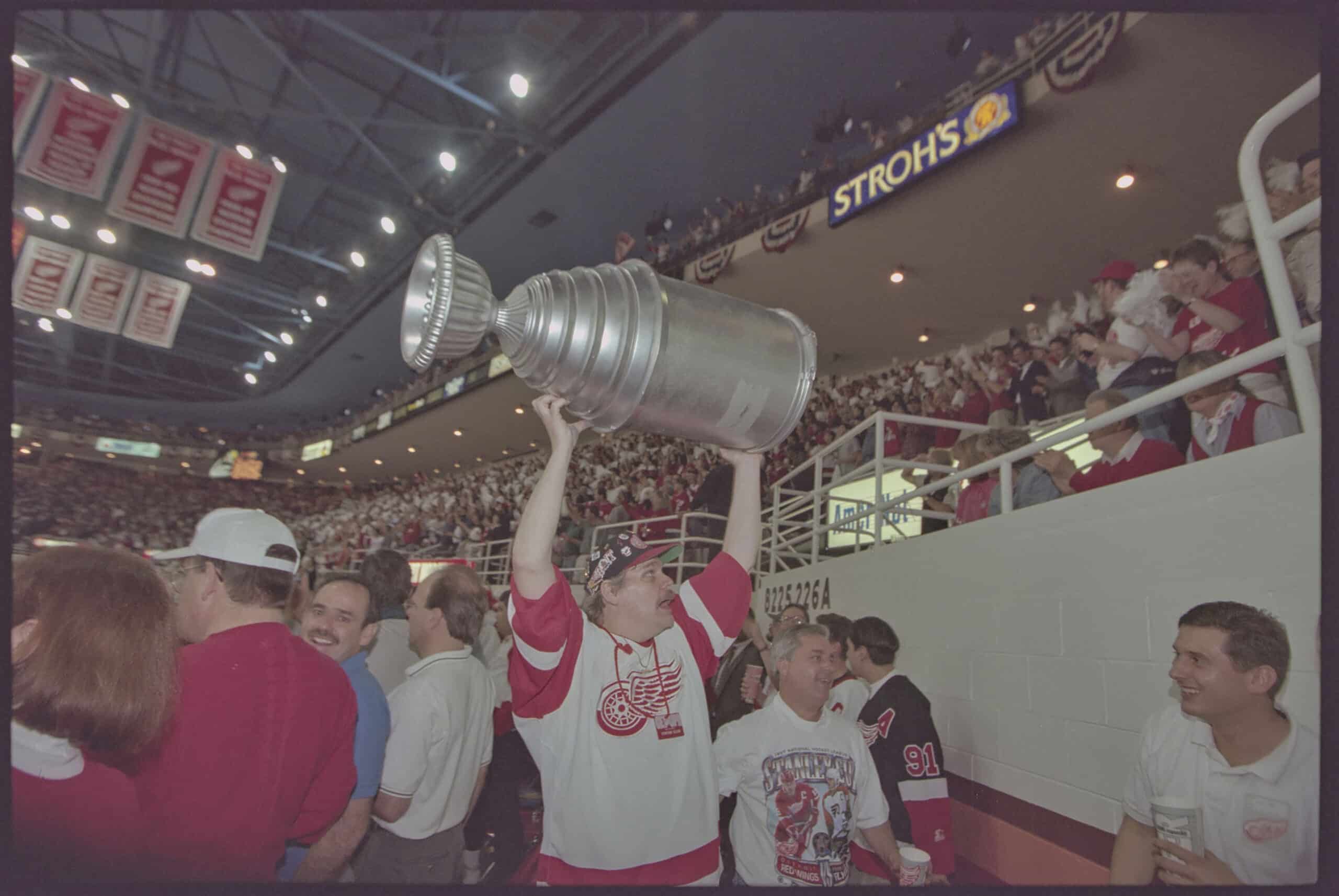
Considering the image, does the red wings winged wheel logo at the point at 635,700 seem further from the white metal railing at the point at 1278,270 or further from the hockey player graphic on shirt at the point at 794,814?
the white metal railing at the point at 1278,270

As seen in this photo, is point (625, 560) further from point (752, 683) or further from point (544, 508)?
point (752, 683)

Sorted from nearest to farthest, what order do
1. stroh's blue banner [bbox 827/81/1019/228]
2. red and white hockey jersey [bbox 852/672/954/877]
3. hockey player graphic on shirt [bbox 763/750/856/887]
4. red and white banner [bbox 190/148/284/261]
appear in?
hockey player graphic on shirt [bbox 763/750/856/887] → red and white hockey jersey [bbox 852/672/954/877] → stroh's blue banner [bbox 827/81/1019/228] → red and white banner [bbox 190/148/284/261]

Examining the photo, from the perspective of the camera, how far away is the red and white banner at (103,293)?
1077cm

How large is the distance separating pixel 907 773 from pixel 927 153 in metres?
6.53

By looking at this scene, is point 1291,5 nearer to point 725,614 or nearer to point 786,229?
point 725,614

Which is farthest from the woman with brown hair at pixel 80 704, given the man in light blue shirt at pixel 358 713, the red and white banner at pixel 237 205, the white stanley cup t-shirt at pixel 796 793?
the red and white banner at pixel 237 205

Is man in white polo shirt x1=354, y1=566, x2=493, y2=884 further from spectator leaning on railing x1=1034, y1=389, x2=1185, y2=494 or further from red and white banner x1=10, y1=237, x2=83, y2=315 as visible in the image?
red and white banner x1=10, y1=237, x2=83, y2=315

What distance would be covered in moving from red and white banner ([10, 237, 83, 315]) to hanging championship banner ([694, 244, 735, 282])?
897 cm

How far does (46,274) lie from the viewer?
1055 centimetres

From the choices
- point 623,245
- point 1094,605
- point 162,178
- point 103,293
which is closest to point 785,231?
point 623,245

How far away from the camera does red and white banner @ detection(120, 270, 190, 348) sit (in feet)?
36.9

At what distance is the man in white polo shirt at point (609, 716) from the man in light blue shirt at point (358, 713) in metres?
0.54

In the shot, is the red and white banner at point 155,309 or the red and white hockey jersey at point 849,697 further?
the red and white banner at point 155,309

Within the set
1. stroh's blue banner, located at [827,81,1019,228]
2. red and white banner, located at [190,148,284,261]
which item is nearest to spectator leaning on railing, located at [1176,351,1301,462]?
stroh's blue banner, located at [827,81,1019,228]
